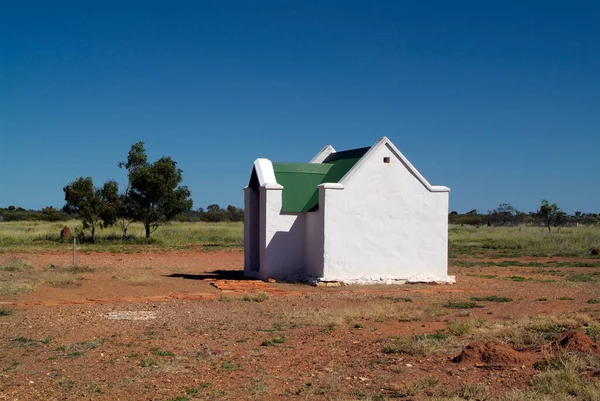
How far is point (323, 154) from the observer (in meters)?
27.2

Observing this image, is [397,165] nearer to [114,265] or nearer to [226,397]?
[114,265]

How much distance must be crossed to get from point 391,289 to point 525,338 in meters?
9.70

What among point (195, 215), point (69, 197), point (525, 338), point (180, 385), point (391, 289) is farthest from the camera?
point (195, 215)

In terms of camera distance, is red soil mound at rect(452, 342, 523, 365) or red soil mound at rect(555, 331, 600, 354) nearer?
red soil mound at rect(452, 342, 523, 365)

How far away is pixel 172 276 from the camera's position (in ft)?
80.4

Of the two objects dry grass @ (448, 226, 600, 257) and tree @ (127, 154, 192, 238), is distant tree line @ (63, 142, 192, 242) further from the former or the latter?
dry grass @ (448, 226, 600, 257)

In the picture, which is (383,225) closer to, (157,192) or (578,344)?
(578,344)

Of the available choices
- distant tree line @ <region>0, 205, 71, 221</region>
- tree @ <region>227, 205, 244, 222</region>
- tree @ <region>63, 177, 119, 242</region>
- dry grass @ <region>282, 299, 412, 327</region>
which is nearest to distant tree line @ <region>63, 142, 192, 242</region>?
tree @ <region>63, 177, 119, 242</region>

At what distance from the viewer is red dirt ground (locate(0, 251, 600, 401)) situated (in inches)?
350

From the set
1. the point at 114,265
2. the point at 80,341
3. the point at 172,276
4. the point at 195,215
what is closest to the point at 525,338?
the point at 80,341

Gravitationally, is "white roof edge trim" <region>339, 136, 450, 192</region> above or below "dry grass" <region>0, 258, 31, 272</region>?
above

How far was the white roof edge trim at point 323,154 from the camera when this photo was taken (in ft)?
88.8

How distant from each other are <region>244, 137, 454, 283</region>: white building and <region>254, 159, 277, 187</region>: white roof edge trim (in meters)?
0.04

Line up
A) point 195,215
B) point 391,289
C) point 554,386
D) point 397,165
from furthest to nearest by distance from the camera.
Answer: point 195,215, point 397,165, point 391,289, point 554,386
